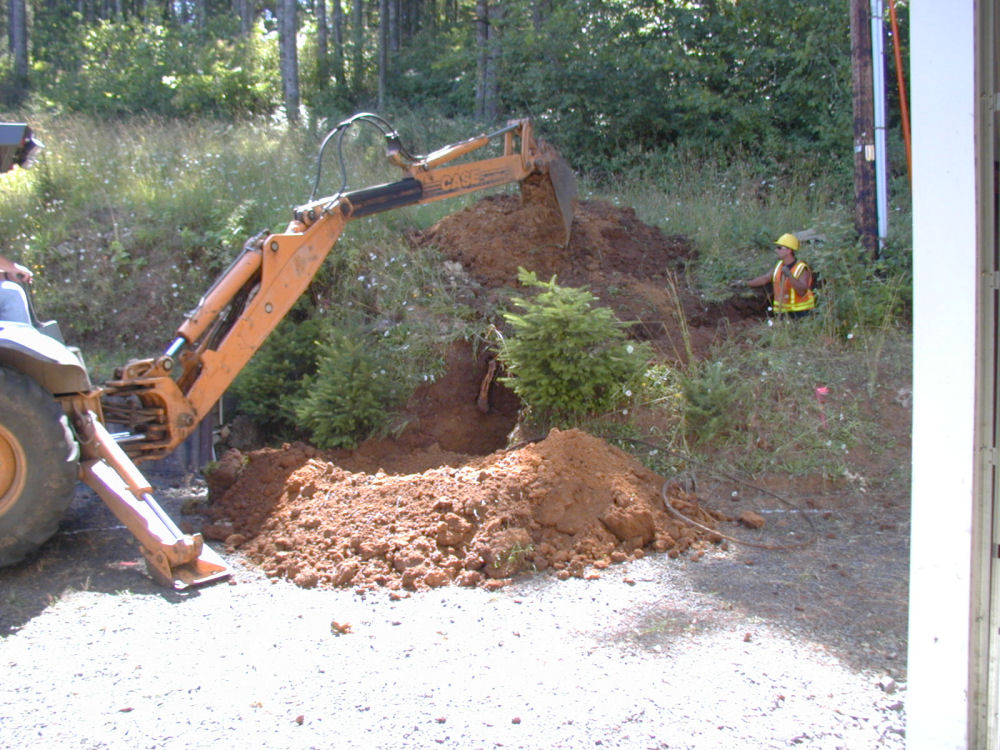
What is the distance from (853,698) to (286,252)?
4.72 m

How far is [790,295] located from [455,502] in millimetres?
4535

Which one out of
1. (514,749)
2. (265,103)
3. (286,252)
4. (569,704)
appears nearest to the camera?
(514,749)

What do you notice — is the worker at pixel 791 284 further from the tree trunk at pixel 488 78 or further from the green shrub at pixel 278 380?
the tree trunk at pixel 488 78

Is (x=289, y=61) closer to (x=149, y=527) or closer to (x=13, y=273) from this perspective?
(x=13, y=273)

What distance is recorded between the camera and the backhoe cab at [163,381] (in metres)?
4.98

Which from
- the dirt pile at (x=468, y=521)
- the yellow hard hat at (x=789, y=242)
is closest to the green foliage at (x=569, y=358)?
the dirt pile at (x=468, y=521)

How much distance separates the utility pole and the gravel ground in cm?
484

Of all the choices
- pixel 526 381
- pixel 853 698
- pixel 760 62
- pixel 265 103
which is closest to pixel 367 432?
pixel 526 381

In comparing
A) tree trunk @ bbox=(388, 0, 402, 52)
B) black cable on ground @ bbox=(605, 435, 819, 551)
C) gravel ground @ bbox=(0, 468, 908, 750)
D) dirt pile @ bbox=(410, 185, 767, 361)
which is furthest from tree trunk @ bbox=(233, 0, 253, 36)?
gravel ground @ bbox=(0, 468, 908, 750)

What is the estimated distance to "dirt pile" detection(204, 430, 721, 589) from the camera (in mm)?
5109

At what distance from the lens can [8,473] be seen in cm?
499

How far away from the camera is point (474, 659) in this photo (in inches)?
158

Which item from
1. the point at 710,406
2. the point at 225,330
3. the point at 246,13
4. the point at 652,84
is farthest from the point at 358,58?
the point at 710,406

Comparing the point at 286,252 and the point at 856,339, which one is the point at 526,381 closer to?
the point at 286,252
